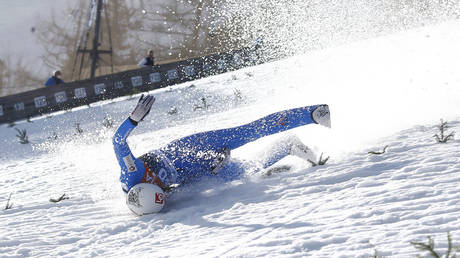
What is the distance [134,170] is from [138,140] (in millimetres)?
4143

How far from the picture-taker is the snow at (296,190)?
3.04 m

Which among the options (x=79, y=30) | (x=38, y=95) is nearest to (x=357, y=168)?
(x=38, y=95)

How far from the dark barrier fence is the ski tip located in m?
9.04

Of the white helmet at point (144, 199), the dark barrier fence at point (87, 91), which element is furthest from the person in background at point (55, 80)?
the white helmet at point (144, 199)

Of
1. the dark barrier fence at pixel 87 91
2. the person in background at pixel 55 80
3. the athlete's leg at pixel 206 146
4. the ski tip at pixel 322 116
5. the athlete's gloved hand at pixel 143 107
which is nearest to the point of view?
the athlete's gloved hand at pixel 143 107

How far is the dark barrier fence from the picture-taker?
42.0ft

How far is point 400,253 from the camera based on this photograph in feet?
8.33

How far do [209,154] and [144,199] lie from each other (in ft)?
3.18

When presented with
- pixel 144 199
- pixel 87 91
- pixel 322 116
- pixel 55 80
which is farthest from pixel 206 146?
pixel 55 80

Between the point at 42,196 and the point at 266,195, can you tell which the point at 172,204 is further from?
the point at 42,196

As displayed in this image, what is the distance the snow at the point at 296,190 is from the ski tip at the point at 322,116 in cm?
39

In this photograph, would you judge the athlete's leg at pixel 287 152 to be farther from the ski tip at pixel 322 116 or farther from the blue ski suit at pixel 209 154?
the ski tip at pixel 322 116

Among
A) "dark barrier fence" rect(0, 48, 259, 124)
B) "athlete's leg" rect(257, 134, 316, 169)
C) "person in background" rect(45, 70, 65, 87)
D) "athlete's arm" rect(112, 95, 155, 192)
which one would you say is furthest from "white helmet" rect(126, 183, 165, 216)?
"person in background" rect(45, 70, 65, 87)

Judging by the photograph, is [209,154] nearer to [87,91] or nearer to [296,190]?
[296,190]
